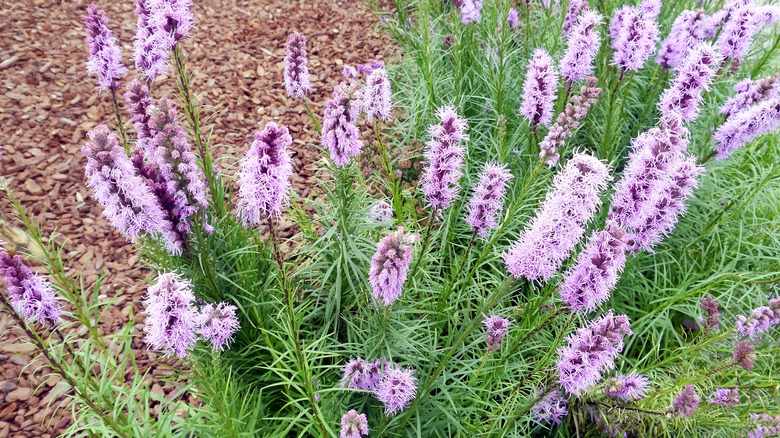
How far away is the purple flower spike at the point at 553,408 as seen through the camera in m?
2.81

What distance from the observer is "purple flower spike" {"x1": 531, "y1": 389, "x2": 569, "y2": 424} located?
281cm

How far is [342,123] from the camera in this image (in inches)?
89.1

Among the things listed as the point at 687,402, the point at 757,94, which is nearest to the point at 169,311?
the point at 687,402

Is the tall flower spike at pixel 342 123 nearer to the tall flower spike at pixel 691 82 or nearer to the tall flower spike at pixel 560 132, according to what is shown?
the tall flower spike at pixel 560 132

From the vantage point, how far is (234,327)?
246cm

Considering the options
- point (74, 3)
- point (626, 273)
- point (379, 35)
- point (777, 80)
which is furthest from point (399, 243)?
point (74, 3)

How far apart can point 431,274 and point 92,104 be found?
13.0 ft

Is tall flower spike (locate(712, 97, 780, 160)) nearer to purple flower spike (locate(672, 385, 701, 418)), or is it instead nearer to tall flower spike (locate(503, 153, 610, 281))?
purple flower spike (locate(672, 385, 701, 418))

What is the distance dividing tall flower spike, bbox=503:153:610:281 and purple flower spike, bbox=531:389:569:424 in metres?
1.11

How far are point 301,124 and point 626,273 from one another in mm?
3481

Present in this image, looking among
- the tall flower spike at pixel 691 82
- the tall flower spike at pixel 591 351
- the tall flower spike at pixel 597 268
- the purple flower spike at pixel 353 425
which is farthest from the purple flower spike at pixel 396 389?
the tall flower spike at pixel 691 82

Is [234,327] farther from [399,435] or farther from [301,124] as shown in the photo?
[301,124]

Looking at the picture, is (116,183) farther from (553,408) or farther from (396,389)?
(553,408)

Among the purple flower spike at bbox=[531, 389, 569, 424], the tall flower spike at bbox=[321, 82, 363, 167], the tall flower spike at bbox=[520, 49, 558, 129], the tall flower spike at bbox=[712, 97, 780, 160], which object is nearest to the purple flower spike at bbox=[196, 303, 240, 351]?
the tall flower spike at bbox=[321, 82, 363, 167]
